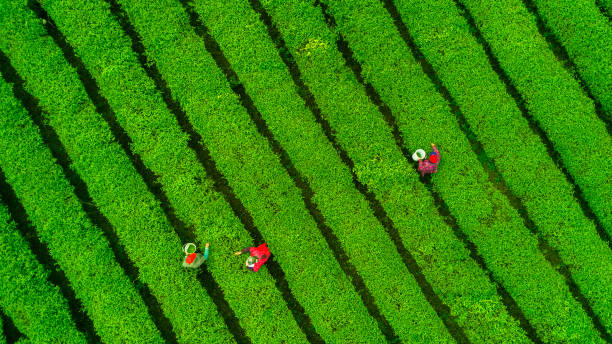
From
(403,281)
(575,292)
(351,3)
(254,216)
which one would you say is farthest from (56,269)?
(575,292)

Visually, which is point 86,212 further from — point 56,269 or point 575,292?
point 575,292

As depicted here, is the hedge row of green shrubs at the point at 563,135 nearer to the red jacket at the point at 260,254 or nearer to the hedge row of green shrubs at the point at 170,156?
the red jacket at the point at 260,254

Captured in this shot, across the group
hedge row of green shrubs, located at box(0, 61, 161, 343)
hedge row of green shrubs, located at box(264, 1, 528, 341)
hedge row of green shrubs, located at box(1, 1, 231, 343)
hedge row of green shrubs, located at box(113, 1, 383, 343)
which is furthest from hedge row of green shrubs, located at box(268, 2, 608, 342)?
hedge row of green shrubs, located at box(0, 61, 161, 343)

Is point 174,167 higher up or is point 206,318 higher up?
point 174,167

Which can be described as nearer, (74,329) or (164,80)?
(74,329)

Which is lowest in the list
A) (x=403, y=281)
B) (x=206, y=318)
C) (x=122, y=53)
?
(x=403, y=281)

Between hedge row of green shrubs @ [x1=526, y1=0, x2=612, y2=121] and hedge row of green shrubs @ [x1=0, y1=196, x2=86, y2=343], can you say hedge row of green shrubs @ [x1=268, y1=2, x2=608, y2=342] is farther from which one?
hedge row of green shrubs @ [x1=0, y1=196, x2=86, y2=343]

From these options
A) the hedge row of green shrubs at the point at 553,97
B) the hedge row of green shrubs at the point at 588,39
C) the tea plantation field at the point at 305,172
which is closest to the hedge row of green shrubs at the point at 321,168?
the tea plantation field at the point at 305,172
